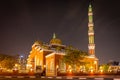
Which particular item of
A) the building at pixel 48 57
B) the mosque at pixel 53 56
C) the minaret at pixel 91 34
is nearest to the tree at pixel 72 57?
the mosque at pixel 53 56

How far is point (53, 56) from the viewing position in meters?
46.0

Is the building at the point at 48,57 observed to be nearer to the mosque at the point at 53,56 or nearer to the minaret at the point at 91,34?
the mosque at the point at 53,56

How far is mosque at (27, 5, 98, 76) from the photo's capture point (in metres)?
45.7

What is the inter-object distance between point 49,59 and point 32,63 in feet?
41.0

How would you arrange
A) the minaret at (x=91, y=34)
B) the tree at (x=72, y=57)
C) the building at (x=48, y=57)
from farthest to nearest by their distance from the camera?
the minaret at (x=91, y=34) → the building at (x=48, y=57) → the tree at (x=72, y=57)

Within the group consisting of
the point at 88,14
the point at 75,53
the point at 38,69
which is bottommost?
the point at 38,69

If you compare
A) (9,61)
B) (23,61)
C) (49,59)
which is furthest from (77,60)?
(23,61)

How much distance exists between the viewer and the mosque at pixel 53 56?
45719 mm

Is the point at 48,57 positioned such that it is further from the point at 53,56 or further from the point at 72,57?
the point at 72,57

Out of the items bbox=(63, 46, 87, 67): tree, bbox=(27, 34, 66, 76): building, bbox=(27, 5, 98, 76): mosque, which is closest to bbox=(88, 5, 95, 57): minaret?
bbox=(27, 5, 98, 76): mosque

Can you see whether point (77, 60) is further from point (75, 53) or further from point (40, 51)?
point (40, 51)

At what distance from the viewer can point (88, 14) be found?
64.7 m

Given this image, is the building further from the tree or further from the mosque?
the tree

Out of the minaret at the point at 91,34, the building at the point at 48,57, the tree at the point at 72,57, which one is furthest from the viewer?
the minaret at the point at 91,34
